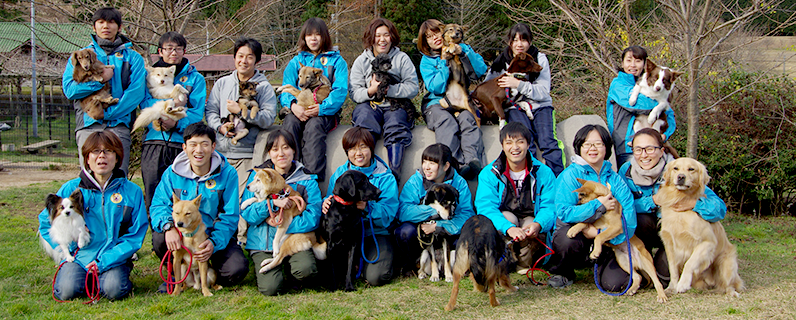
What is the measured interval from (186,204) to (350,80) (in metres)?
2.30

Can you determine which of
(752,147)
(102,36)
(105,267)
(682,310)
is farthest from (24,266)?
(752,147)

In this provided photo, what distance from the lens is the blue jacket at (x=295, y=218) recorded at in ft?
14.1

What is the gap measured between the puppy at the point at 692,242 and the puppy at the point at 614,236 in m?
0.17

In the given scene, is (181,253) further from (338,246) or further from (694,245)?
(694,245)

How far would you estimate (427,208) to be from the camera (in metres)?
4.48

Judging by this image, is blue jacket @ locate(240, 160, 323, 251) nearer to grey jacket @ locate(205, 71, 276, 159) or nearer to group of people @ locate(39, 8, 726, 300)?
group of people @ locate(39, 8, 726, 300)

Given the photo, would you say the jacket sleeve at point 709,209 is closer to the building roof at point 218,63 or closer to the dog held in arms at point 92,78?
the dog held in arms at point 92,78

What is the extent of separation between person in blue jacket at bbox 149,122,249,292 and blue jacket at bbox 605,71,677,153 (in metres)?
3.70

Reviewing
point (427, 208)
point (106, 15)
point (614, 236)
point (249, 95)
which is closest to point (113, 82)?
point (106, 15)

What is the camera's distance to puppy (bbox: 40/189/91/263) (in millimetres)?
3816

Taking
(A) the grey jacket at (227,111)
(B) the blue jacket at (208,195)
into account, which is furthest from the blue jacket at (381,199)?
(A) the grey jacket at (227,111)

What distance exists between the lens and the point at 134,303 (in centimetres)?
391

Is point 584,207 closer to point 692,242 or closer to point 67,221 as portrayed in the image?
point 692,242

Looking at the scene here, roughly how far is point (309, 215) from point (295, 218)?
114 mm
